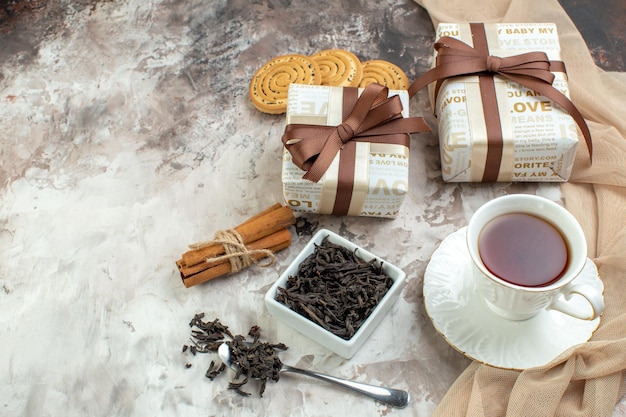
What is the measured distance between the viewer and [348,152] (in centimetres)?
144

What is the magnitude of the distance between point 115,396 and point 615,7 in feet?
5.18

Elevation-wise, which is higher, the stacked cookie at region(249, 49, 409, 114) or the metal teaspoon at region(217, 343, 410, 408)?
the stacked cookie at region(249, 49, 409, 114)

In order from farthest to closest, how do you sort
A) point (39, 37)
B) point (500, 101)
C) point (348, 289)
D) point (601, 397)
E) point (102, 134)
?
point (39, 37), point (102, 134), point (500, 101), point (348, 289), point (601, 397)

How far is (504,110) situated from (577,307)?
0.46 meters

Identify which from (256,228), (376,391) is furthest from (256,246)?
(376,391)

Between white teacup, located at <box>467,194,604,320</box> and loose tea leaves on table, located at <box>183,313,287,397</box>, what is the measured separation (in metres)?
0.42

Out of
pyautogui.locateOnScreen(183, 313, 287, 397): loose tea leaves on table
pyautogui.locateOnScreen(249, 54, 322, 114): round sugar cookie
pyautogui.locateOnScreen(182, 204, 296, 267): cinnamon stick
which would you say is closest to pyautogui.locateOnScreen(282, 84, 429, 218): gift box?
pyautogui.locateOnScreen(182, 204, 296, 267): cinnamon stick

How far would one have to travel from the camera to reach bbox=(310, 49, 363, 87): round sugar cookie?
167 centimetres

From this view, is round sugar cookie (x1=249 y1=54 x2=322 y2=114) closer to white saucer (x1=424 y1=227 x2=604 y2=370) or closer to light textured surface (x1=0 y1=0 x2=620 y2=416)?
light textured surface (x1=0 y1=0 x2=620 y2=416)

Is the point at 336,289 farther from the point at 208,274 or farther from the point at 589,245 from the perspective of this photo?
the point at 589,245

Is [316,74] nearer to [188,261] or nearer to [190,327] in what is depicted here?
[188,261]

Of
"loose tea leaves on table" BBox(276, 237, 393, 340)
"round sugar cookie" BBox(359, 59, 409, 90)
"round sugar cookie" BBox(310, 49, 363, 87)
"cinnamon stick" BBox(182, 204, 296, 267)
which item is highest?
"round sugar cookie" BBox(310, 49, 363, 87)

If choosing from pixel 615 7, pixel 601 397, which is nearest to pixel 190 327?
pixel 601 397

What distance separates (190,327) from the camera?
139 cm
